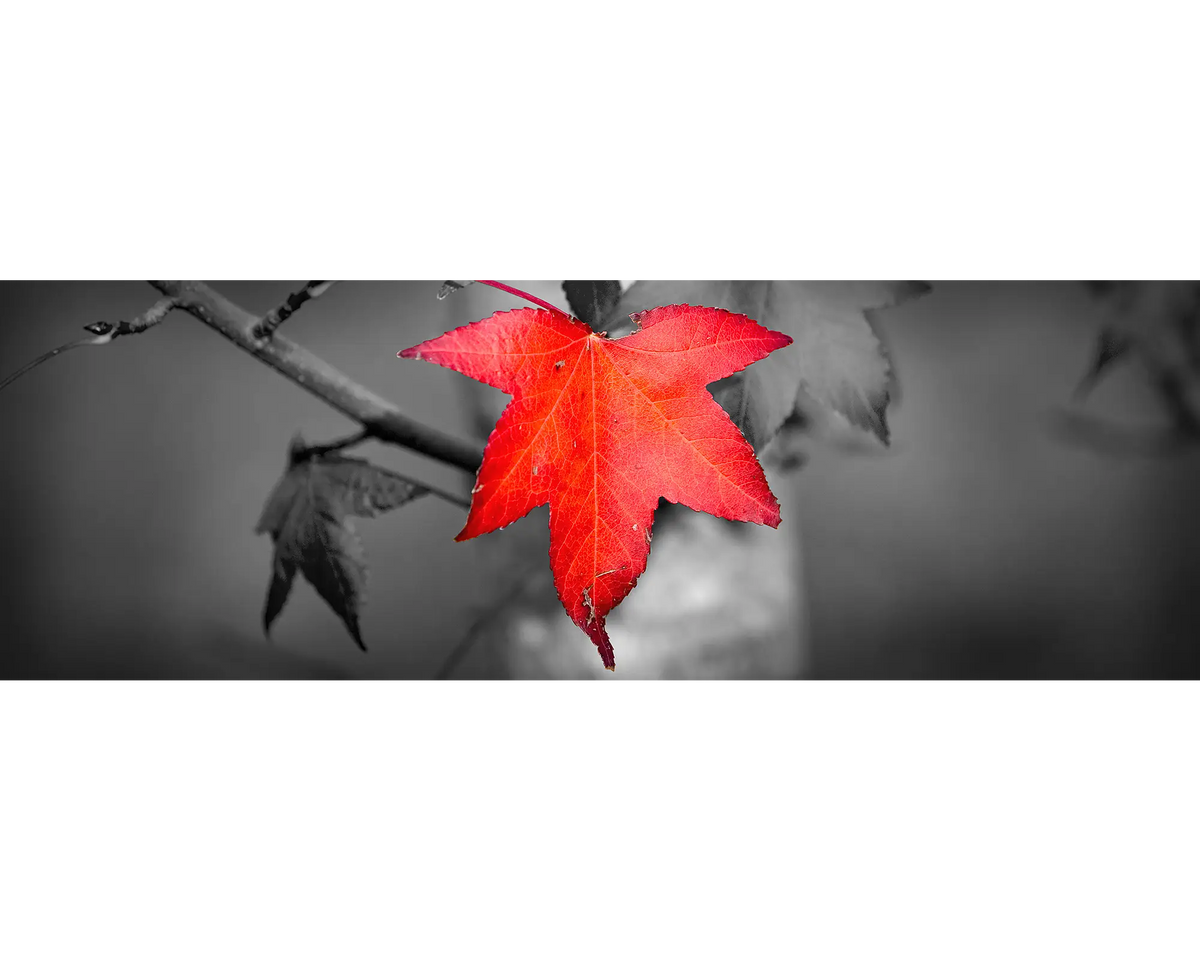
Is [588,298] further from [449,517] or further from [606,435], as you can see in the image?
[449,517]

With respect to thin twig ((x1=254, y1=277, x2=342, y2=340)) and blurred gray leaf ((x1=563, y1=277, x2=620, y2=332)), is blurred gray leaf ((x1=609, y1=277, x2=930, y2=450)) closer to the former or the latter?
blurred gray leaf ((x1=563, y1=277, x2=620, y2=332))

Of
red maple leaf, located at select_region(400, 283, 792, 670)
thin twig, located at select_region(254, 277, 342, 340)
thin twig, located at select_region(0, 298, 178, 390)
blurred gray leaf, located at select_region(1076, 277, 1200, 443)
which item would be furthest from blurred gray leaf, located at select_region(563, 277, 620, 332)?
blurred gray leaf, located at select_region(1076, 277, 1200, 443)

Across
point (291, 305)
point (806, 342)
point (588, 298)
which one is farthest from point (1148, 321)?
point (291, 305)

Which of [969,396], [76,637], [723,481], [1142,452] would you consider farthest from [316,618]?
[1142,452]

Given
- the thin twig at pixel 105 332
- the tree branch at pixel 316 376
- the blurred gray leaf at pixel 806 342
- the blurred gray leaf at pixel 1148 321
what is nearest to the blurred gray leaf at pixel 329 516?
the tree branch at pixel 316 376

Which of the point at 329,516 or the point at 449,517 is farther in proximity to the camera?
the point at 449,517

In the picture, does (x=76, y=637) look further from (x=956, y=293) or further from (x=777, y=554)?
(x=956, y=293)
